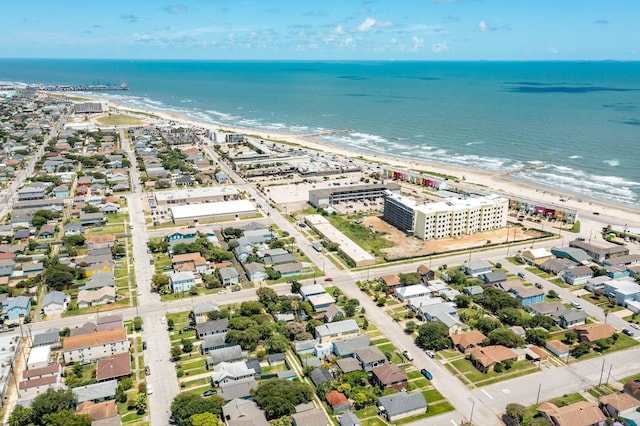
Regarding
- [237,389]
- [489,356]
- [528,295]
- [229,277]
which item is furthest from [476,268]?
[237,389]

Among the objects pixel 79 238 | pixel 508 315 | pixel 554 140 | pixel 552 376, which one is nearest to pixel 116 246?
pixel 79 238

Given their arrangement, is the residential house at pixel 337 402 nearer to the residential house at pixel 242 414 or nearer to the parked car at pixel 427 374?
the residential house at pixel 242 414

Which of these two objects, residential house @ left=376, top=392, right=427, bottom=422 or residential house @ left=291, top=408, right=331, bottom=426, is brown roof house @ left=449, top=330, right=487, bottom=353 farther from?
residential house @ left=291, top=408, right=331, bottom=426

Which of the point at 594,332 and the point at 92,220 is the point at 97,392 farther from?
the point at 92,220

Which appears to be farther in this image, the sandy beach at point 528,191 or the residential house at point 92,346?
the sandy beach at point 528,191

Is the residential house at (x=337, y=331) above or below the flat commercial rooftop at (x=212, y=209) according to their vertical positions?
below

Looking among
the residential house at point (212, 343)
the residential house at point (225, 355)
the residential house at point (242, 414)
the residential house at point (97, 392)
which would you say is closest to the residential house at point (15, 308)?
the residential house at point (97, 392)
